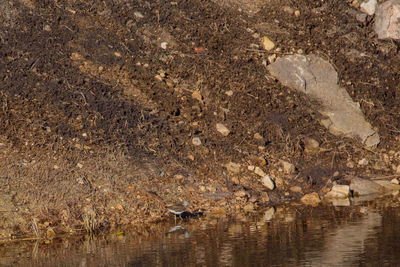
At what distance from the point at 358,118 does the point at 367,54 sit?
5.62 feet

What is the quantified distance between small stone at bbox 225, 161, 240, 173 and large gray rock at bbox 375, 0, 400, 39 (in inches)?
178

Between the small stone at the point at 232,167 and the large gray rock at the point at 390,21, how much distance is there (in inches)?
178

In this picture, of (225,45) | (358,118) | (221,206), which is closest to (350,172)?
(358,118)

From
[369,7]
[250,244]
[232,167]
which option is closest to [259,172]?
[232,167]

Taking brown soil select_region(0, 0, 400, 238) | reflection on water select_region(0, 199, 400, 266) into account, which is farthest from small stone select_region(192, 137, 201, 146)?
reflection on water select_region(0, 199, 400, 266)

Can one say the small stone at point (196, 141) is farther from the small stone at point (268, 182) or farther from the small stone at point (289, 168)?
the small stone at point (289, 168)

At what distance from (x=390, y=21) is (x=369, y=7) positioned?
24.3 inches

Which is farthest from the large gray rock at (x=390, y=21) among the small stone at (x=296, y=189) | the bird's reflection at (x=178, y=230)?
the bird's reflection at (x=178, y=230)

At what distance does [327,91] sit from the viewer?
10.6m

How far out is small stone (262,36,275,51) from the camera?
11.3m

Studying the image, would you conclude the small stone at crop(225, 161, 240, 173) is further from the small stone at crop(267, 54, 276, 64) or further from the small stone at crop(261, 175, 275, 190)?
the small stone at crop(267, 54, 276, 64)

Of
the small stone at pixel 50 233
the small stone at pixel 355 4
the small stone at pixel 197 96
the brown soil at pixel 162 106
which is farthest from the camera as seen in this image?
the small stone at pixel 355 4

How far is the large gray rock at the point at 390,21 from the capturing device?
11.9 meters

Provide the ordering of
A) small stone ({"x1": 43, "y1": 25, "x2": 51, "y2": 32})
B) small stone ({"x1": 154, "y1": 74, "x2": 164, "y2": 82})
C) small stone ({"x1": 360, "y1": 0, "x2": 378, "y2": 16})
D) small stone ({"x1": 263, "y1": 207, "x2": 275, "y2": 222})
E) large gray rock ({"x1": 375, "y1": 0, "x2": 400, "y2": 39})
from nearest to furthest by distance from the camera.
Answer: small stone ({"x1": 263, "y1": 207, "x2": 275, "y2": 222}), small stone ({"x1": 154, "y1": 74, "x2": 164, "y2": 82}), small stone ({"x1": 43, "y1": 25, "x2": 51, "y2": 32}), large gray rock ({"x1": 375, "y1": 0, "x2": 400, "y2": 39}), small stone ({"x1": 360, "y1": 0, "x2": 378, "y2": 16})
